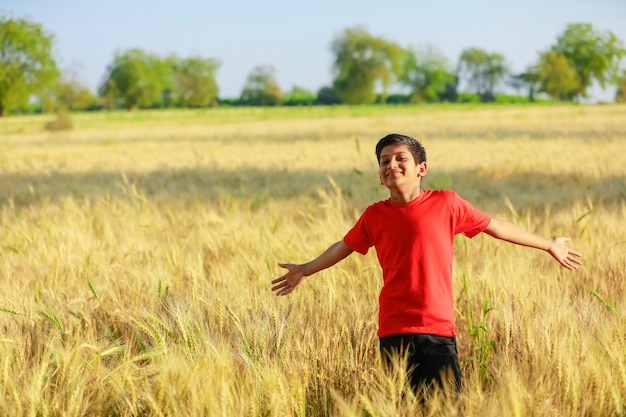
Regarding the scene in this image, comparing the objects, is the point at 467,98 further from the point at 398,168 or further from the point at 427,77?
the point at 398,168

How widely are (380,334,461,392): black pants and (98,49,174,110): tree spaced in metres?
81.7

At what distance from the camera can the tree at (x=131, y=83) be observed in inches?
3157

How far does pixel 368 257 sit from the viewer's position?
10.2 ft

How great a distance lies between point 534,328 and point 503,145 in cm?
1053

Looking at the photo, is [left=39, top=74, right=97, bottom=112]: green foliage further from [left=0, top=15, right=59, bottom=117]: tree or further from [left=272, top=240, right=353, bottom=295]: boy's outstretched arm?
[left=272, top=240, right=353, bottom=295]: boy's outstretched arm

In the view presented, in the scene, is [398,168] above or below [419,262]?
above

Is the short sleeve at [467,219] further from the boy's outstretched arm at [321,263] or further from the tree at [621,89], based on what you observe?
the tree at [621,89]

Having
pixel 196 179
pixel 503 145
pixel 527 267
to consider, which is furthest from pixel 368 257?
pixel 503 145

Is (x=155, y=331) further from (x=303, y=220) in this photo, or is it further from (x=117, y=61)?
(x=117, y=61)

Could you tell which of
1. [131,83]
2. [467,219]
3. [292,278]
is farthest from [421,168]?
[131,83]

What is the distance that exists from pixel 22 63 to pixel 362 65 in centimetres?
4692

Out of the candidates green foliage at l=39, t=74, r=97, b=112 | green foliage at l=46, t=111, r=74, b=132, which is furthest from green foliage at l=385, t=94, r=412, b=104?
green foliage at l=46, t=111, r=74, b=132

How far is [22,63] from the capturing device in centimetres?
4856

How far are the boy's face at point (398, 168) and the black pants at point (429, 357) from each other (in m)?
0.43
